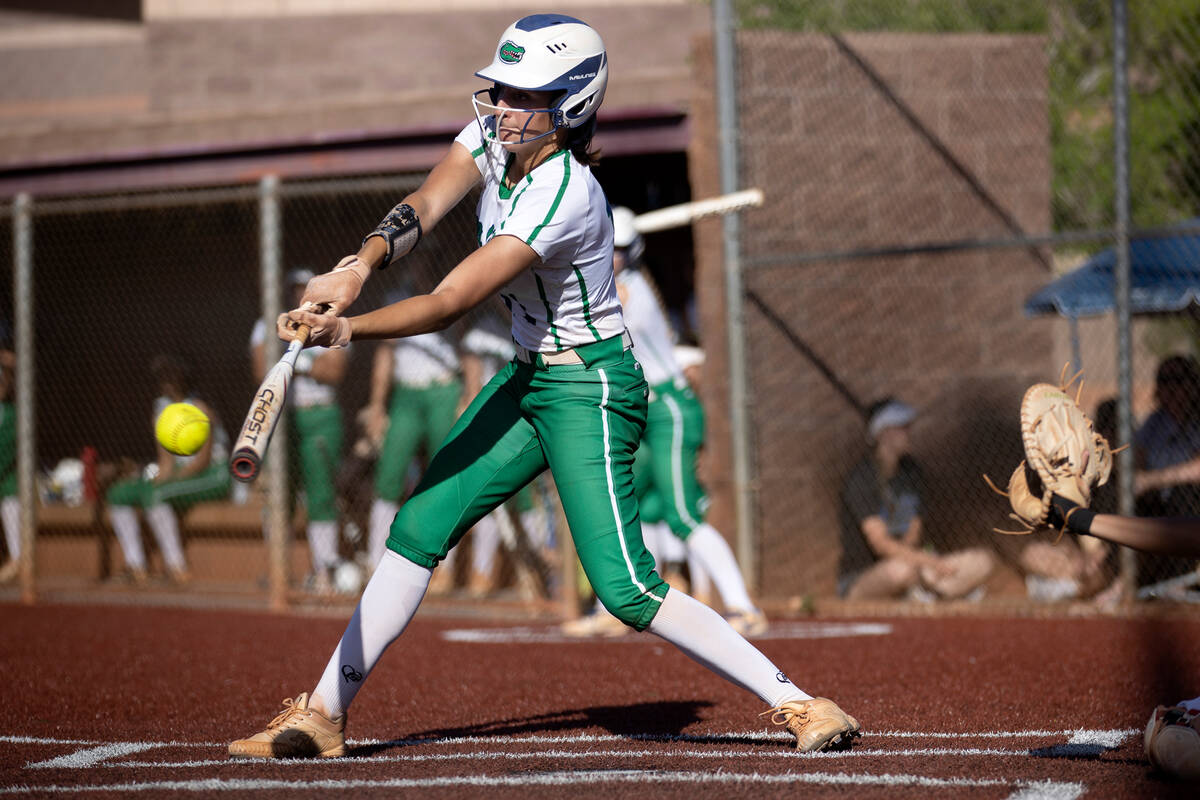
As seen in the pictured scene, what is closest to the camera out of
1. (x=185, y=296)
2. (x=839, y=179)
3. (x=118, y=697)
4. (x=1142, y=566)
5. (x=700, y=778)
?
(x=700, y=778)

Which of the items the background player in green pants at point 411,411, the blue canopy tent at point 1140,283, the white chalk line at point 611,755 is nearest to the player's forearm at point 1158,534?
the white chalk line at point 611,755

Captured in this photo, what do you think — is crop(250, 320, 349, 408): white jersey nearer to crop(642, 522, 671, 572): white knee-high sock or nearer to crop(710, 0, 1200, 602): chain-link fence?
crop(642, 522, 671, 572): white knee-high sock

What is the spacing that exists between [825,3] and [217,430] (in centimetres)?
730

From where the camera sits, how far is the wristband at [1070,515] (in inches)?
142

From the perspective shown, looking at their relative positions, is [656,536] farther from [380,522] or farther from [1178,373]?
[1178,373]

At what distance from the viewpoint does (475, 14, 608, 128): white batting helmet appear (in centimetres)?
394

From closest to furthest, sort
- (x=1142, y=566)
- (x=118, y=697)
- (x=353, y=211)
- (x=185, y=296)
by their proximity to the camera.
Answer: (x=118, y=697) → (x=1142, y=566) → (x=353, y=211) → (x=185, y=296)

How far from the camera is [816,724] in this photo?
13.4 ft

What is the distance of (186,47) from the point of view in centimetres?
2125

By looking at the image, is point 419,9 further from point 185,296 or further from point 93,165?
point 93,165

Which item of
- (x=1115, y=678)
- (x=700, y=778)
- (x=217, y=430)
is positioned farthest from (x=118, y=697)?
(x=217, y=430)

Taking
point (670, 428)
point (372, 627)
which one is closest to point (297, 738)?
point (372, 627)

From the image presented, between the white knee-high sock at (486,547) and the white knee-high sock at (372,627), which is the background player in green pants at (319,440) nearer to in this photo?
the white knee-high sock at (486,547)

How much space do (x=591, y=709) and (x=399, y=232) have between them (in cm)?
221
